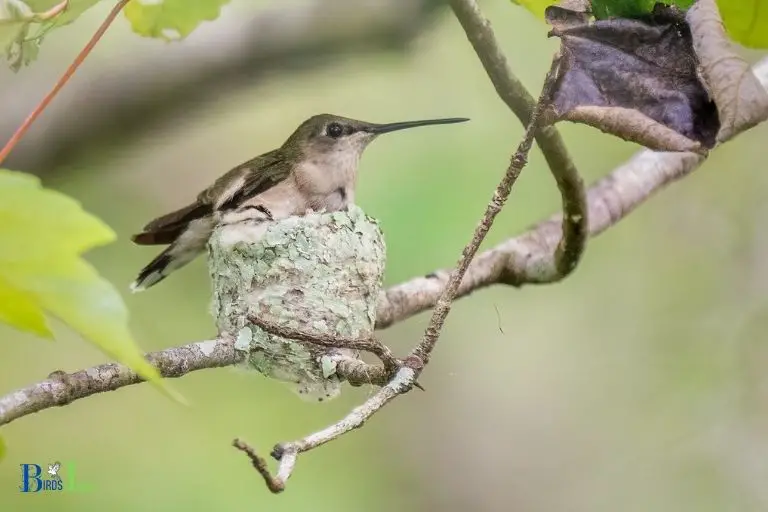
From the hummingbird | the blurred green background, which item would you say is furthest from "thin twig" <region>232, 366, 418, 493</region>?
the blurred green background

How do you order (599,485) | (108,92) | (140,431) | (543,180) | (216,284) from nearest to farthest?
1. (216,284)
2. (108,92)
3. (140,431)
4. (543,180)
5. (599,485)

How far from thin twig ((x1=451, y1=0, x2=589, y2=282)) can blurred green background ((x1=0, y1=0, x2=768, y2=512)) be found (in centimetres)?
140

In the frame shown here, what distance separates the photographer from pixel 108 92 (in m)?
3.29

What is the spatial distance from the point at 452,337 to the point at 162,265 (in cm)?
298

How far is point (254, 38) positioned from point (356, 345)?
233cm

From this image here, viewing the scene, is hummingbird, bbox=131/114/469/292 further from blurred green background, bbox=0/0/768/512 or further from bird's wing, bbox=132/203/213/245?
blurred green background, bbox=0/0/768/512

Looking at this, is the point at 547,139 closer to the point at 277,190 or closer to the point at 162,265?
the point at 277,190

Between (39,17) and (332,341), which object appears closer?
(39,17)

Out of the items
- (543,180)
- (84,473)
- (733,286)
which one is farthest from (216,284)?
(733,286)

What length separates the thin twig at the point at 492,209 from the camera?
108cm

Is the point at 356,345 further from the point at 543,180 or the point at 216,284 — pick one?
the point at 543,180

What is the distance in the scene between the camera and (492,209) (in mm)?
1192

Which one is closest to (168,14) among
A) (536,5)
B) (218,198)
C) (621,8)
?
(536,5)

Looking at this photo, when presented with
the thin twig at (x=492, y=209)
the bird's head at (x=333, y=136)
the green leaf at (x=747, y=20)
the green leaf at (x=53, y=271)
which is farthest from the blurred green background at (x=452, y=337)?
the green leaf at (x=53, y=271)
